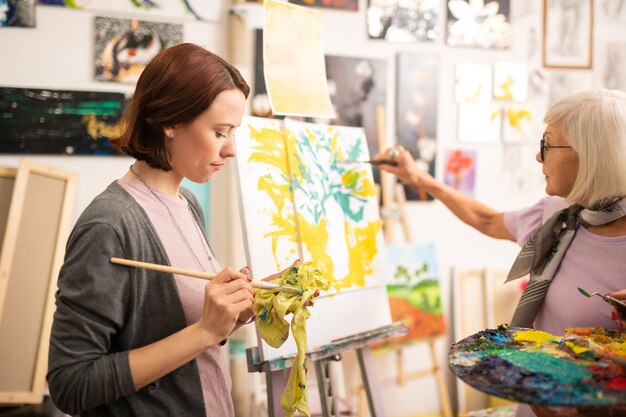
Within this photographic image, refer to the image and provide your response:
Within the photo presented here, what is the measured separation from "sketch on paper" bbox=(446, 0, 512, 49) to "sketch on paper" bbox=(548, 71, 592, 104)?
0.42 metres

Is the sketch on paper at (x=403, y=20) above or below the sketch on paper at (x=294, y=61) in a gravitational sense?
above

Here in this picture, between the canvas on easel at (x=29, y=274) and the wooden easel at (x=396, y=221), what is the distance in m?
1.78

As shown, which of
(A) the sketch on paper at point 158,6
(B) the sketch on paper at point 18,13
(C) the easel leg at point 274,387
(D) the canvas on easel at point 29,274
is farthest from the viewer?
(A) the sketch on paper at point 158,6

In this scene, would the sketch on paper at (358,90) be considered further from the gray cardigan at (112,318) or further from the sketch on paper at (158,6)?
the gray cardigan at (112,318)

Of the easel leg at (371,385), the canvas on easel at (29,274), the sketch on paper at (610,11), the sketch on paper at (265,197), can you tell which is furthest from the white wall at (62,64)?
the sketch on paper at (610,11)

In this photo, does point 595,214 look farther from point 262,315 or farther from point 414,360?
point 414,360

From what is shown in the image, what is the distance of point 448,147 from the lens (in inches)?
150

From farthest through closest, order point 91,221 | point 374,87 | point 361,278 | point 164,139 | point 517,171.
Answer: point 517,171, point 374,87, point 361,278, point 164,139, point 91,221

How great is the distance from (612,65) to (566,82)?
36 cm

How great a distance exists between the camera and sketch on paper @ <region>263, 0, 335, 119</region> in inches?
78.5

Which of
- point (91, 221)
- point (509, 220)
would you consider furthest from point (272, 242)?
point (509, 220)

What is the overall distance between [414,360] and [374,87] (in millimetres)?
1698

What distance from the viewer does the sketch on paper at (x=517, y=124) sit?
3.90 m

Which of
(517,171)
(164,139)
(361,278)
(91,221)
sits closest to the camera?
(91,221)
